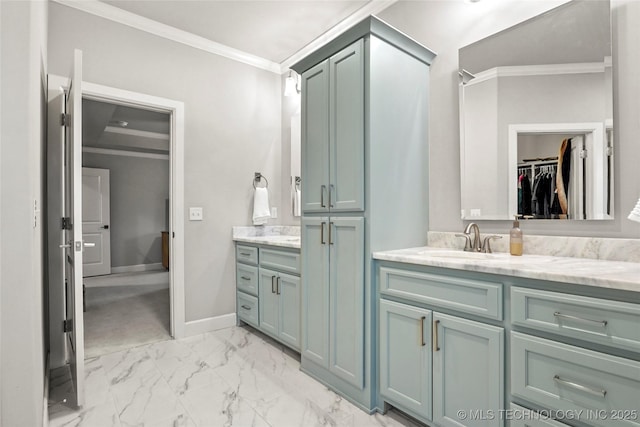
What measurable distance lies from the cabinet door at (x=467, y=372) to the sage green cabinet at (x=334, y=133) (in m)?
0.77

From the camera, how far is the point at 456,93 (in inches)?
83.1

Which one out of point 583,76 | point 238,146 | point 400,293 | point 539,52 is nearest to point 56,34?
point 238,146

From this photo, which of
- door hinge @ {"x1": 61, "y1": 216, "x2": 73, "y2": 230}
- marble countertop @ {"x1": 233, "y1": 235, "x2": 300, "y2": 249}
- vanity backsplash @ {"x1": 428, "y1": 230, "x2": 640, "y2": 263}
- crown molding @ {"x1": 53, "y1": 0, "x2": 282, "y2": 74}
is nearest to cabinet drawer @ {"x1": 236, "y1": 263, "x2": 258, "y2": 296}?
marble countertop @ {"x1": 233, "y1": 235, "x2": 300, "y2": 249}

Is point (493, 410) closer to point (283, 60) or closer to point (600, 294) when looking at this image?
point (600, 294)

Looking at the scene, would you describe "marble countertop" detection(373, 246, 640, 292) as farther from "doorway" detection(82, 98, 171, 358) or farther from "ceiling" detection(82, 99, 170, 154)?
"ceiling" detection(82, 99, 170, 154)

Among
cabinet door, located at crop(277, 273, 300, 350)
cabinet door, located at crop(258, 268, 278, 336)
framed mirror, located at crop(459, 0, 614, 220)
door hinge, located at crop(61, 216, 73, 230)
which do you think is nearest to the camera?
framed mirror, located at crop(459, 0, 614, 220)

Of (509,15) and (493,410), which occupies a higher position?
(509,15)

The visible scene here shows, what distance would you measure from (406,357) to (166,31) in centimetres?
312

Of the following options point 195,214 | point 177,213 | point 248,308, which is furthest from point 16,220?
point 248,308

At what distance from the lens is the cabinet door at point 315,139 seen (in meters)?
2.10

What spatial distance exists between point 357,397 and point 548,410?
0.96 meters

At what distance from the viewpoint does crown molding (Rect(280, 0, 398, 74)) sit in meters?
2.51

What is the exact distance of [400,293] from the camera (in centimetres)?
170

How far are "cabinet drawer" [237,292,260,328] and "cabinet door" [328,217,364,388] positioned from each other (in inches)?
43.6
